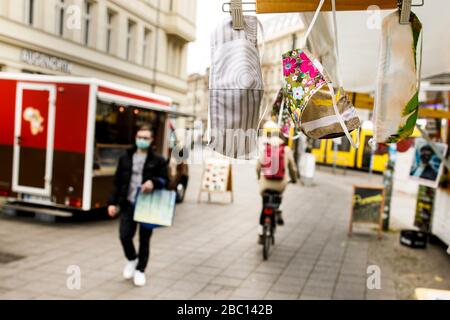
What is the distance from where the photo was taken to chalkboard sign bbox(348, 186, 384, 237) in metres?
9.47

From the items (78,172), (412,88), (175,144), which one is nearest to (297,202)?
(175,144)

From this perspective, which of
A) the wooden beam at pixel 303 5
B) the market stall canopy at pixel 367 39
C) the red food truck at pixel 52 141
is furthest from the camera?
the red food truck at pixel 52 141

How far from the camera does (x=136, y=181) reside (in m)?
5.50

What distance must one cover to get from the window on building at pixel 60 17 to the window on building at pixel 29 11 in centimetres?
27

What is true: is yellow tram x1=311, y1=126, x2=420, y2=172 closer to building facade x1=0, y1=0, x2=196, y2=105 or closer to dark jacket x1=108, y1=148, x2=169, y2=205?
dark jacket x1=108, y1=148, x2=169, y2=205

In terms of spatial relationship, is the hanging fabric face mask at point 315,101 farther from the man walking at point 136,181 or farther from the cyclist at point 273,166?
the cyclist at point 273,166

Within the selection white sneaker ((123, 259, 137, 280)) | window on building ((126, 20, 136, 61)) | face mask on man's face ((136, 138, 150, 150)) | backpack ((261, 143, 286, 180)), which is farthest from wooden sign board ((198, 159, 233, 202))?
window on building ((126, 20, 136, 61))

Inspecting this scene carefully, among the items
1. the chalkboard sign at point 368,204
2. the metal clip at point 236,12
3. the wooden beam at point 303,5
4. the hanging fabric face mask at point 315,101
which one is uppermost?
the wooden beam at point 303,5

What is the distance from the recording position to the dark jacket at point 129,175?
5.43m

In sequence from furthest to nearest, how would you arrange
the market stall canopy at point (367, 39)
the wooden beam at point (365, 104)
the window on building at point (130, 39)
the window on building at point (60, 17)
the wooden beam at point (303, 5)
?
the wooden beam at point (365, 104) < the window on building at point (130, 39) < the window on building at point (60, 17) < the market stall canopy at point (367, 39) < the wooden beam at point (303, 5)

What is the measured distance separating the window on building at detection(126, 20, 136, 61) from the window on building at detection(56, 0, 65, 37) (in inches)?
20.5

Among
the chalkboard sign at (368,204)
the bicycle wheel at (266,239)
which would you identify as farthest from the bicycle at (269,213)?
the chalkboard sign at (368,204)
